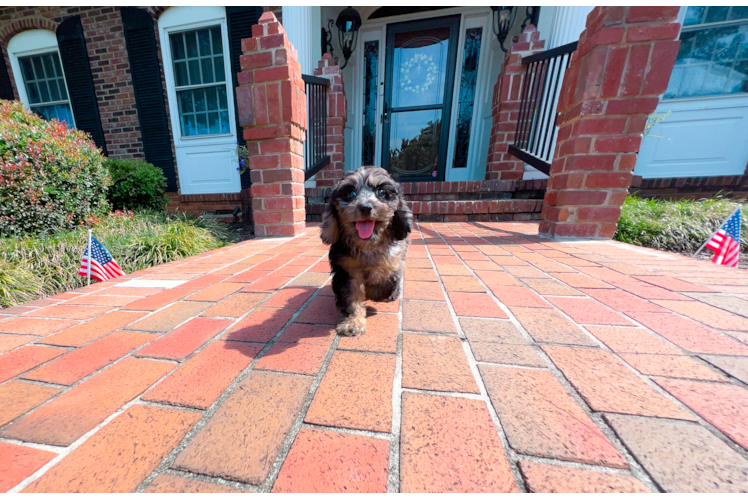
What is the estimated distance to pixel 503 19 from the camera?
6.12 meters

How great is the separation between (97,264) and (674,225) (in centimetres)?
722

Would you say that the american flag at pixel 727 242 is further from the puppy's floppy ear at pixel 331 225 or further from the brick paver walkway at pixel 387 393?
the puppy's floppy ear at pixel 331 225

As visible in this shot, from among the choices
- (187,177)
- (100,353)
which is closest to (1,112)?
(187,177)

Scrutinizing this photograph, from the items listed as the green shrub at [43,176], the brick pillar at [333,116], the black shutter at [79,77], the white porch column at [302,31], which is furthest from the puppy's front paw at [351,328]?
the black shutter at [79,77]

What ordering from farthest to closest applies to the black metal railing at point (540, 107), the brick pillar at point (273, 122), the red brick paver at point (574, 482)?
the black metal railing at point (540, 107), the brick pillar at point (273, 122), the red brick paver at point (574, 482)

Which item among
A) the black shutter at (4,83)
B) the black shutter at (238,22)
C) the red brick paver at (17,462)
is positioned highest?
the black shutter at (238,22)

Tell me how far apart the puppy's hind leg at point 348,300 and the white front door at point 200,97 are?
6763 mm

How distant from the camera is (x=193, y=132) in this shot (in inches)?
278

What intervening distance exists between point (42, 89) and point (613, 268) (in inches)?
556

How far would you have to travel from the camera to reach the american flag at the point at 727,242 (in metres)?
2.74

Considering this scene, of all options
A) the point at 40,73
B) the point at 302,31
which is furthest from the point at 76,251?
the point at 40,73

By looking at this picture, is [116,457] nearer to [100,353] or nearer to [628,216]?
[100,353]

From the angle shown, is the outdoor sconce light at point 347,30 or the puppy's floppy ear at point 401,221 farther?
the outdoor sconce light at point 347,30

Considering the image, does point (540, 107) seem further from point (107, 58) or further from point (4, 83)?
point (4, 83)
